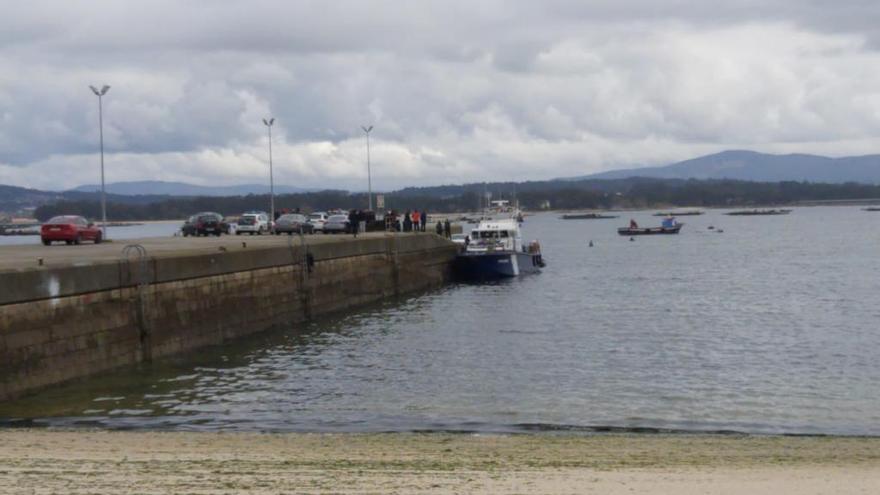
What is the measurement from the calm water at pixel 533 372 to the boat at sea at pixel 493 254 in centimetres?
1129

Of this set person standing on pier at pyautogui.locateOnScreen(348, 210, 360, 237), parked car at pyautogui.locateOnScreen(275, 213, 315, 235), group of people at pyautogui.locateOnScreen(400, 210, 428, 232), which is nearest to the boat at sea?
group of people at pyautogui.locateOnScreen(400, 210, 428, 232)

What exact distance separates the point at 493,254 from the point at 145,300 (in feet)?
129

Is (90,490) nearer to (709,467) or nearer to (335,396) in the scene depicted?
(709,467)

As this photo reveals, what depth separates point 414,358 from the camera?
32.2 meters

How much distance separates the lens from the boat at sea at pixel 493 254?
6719cm

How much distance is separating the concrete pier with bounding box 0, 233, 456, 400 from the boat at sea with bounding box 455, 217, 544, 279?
16.5 m

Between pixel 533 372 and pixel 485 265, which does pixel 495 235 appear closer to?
pixel 485 265

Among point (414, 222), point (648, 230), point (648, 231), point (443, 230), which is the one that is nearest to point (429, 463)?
point (414, 222)

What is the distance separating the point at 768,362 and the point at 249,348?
15910 millimetres

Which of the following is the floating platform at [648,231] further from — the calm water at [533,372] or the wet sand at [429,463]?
the wet sand at [429,463]

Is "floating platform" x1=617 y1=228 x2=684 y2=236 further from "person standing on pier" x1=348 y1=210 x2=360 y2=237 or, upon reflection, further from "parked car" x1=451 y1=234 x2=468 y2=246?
"person standing on pier" x1=348 y1=210 x2=360 y2=237

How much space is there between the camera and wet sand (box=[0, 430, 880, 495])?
516 inches

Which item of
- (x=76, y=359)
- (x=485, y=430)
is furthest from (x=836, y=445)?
(x=76, y=359)

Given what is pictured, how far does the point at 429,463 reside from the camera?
15211 millimetres
